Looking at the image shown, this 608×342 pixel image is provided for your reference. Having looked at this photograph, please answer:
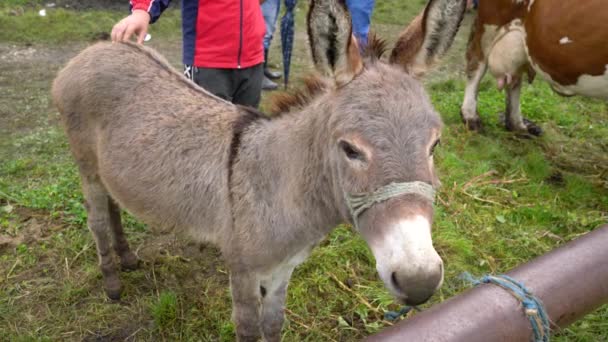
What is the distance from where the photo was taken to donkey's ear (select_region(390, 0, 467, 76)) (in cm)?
155

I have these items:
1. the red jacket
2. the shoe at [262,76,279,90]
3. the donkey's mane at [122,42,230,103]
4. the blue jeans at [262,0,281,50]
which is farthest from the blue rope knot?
the shoe at [262,76,279,90]

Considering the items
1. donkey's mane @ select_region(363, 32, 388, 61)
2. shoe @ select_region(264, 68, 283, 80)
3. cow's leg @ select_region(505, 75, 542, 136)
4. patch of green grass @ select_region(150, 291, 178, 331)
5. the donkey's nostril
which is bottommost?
shoe @ select_region(264, 68, 283, 80)

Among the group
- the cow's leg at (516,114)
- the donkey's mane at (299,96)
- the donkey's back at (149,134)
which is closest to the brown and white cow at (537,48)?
the cow's leg at (516,114)

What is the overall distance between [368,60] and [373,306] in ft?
5.40

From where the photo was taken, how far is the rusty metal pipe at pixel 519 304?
779mm

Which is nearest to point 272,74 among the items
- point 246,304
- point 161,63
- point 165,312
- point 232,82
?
point 232,82

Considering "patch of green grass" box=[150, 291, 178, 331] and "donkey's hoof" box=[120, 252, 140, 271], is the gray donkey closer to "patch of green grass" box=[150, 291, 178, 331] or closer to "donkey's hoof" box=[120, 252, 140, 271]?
"donkey's hoof" box=[120, 252, 140, 271]

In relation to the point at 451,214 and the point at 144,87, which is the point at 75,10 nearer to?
the point at 144,87

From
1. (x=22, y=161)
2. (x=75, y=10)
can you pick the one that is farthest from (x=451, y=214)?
(x=75, y=10)

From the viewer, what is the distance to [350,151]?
146cm

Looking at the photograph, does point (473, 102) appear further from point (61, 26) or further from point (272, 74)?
point (61, 26)

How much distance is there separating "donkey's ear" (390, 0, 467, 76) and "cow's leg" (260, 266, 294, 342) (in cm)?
109

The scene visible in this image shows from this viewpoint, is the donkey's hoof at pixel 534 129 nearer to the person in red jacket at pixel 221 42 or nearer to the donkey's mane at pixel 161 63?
the person in red jacket at pixel 221 42

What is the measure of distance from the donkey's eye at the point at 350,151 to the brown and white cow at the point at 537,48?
3.21 m
